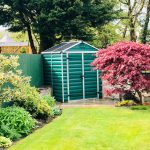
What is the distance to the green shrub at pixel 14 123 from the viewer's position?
347 inches

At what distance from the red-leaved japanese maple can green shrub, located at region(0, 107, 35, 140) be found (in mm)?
4437

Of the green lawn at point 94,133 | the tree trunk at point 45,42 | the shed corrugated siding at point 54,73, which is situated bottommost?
the green lawn at point 94,133

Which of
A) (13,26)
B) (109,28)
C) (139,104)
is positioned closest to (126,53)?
(139,104)

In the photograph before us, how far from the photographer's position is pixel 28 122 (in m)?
9.59

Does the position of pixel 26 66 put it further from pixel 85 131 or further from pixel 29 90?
pixel 85 131

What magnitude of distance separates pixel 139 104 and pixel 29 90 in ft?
15.4

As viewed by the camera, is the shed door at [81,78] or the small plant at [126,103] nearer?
the small plant at [126,103]

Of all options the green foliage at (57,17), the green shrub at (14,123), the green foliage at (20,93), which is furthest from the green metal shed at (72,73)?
the green shrub at (14,123)

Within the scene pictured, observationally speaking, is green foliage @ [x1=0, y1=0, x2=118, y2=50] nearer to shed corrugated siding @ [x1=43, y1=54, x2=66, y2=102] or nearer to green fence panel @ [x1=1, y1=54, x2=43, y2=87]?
shed corrugated siding @ [x1=43, y1=54, x2=66, y2=102]

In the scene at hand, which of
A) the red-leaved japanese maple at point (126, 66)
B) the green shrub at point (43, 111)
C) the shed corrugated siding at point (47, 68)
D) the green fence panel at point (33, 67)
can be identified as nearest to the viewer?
the green shrub at point (43, 111)

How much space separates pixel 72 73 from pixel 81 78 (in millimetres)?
560

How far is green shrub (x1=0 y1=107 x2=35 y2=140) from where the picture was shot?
8.80 metres

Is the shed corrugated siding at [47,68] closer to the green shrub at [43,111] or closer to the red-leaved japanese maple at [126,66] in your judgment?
the red-leaved japanese maple at [126,66]

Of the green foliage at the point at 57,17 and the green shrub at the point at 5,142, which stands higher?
the green foliage at the point at 57,17
